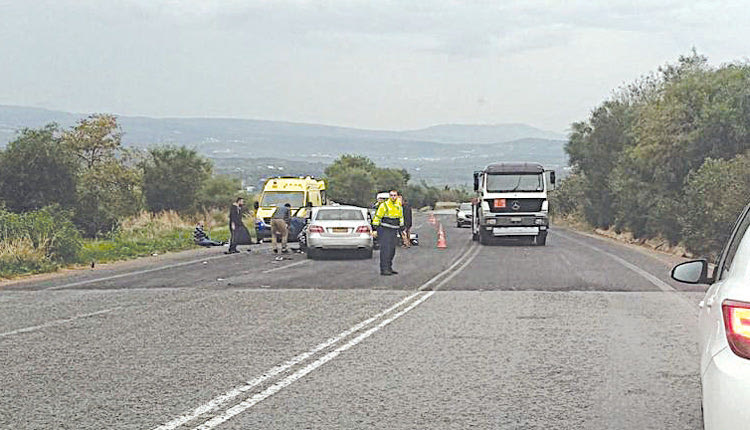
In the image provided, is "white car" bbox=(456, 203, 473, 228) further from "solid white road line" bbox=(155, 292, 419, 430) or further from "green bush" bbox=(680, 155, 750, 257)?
"solid white road line" bbox=(155, 292, 419, 430)

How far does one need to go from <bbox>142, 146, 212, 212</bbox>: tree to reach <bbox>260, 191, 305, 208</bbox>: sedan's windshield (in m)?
14.8

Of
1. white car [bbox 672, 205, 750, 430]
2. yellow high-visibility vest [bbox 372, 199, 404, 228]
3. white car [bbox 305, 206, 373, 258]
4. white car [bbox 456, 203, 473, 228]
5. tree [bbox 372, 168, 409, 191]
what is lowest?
tree [bbox 372, 168, 409, 191]

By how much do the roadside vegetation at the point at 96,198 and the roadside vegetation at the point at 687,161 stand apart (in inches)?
682

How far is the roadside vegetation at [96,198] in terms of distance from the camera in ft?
82.5

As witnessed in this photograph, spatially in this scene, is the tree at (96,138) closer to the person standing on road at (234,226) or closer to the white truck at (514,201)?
the person standing on road at (234,226)

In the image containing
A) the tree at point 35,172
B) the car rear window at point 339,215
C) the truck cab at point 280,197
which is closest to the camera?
the car rear window at point 339,215

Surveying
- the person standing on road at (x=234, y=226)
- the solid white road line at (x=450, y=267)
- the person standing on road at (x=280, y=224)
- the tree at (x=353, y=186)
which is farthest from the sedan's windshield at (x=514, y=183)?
the tree at (x=353, y=186)

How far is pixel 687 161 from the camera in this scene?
1567 inches

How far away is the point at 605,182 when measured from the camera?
5881 cm

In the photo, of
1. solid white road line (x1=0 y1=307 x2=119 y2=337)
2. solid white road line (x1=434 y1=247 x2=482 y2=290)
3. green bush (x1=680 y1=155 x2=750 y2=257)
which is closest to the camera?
solid white road line (x1=0 y1=307 x2=119 y2=337)

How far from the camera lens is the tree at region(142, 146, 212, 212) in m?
53.4

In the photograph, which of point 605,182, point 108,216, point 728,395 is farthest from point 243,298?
point 605,182

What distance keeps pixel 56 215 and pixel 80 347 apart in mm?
16723

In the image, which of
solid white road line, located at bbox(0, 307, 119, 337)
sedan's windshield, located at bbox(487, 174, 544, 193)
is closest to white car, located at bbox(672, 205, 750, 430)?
solid white road line, located at bbox(0, 307, 119, 337)
